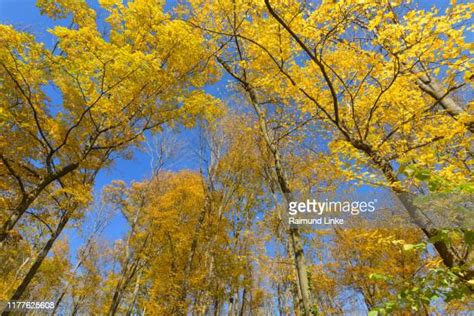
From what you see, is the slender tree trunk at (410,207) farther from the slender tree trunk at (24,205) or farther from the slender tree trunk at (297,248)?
the slender tree trunk at (24,205)

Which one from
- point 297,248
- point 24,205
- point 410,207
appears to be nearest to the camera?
point 410,207

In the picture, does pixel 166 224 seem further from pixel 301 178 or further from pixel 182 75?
pixel 182 75

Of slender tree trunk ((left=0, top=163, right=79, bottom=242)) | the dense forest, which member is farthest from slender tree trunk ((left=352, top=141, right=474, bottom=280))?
slender tree trunk ((left=0, top=163, right=79, bottom=242))

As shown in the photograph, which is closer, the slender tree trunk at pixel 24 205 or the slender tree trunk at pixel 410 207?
the slender tree trunk at pixel 410 207

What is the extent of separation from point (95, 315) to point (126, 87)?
1526 cm

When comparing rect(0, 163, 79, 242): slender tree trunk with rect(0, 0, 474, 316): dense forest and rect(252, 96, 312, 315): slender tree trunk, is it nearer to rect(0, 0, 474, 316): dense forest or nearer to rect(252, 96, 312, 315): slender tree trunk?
rect(0, 0, 474, 316): dense forest

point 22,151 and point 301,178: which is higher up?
point 301,178

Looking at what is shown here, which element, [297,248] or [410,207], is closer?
[410,207]

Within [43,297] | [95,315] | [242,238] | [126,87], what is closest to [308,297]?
[126,87]

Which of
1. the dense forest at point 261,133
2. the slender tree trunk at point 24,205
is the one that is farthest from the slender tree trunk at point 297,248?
the slender tree trunk at point 24,205

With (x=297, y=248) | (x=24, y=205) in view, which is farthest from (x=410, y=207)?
(x=24, y=205)

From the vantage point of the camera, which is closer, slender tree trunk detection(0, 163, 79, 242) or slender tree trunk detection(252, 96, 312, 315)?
slender tree trunk detection(252, 96, 312, 315)

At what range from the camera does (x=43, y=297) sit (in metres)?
19.2

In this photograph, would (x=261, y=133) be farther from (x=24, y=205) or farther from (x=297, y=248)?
(x=24, y=205)
